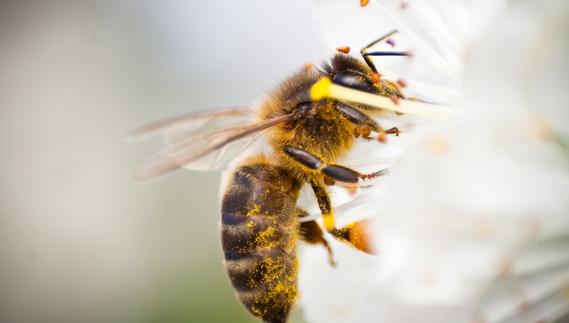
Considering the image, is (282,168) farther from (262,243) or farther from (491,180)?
(491,180)

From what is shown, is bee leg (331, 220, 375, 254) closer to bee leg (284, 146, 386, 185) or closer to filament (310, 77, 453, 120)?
bee leg (284, 146, 386, 185)

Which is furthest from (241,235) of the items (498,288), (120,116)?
(120,116)

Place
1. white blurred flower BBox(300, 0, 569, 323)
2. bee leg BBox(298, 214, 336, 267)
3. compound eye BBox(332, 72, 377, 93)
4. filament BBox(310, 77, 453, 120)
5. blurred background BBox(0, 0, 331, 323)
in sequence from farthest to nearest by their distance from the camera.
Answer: blurred background BBox(0, 0, 331, 323), bee leg BBox(298, 214, 336, 267), compound eye BBox(332, 72, 377, 93), filament BBox(310, 77, 453, 120), white blurred flower BBox(300, 0, 569, 323)

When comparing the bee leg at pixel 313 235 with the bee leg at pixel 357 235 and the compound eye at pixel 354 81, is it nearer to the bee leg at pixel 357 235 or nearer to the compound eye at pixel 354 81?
the bee leg at pixel 357 235

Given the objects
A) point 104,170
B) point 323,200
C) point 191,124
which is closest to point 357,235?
point 323,200

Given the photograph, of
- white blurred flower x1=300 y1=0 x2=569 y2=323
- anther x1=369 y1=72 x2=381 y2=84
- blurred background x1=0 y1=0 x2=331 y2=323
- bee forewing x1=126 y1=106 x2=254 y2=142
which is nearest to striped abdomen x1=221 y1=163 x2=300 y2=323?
bee forewing x1=126 y1=106 x2=254 y2=142

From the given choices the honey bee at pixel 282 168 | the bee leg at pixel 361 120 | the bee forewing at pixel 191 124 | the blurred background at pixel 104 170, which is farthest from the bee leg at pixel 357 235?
the blurred background at pixel 104 170

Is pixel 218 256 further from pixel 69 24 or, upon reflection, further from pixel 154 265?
pixel 69 24
